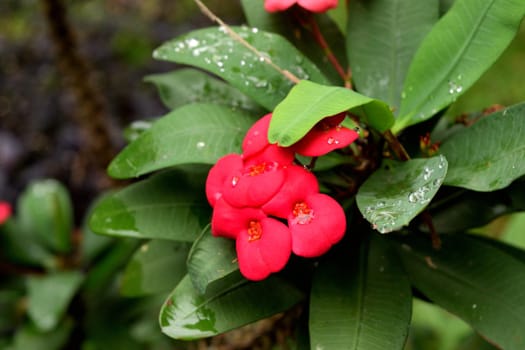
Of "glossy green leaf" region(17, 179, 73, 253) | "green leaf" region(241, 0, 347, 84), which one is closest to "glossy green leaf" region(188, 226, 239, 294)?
"green leaf" region(241, 0, 347, 84)

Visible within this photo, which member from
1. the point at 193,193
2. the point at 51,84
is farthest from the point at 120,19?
the point at 193,193

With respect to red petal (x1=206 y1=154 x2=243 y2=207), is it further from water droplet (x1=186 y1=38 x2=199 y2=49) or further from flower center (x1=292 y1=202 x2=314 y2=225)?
water droplet (x1=186 y1=38 x2=199 y2=49)

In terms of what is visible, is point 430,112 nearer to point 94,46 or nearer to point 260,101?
point 260,101

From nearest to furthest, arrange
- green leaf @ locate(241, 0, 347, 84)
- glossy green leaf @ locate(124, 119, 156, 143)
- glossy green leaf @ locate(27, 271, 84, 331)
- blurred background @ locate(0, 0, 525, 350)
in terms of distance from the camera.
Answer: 1. green leaf @ locate(241, 0, 347, 84)
2. glossy green leaf @ locate(124, 119, 156, 143)
3. glossy green leaf @ locate(27, 271, 84, 331)
4. blurred background @ locate(0, 0, 525, 350)

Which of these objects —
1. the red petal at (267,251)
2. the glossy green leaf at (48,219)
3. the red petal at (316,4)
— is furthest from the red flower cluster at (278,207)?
the glossy green leaf at (48,219)

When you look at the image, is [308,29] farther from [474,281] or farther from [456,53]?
[474,281]
